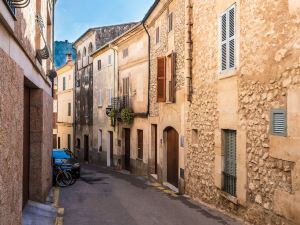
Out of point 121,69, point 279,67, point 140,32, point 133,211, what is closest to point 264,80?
point 279,67

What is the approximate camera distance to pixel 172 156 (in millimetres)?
15773

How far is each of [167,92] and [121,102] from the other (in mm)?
7518

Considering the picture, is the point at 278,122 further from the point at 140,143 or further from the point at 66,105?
the point at 66,105

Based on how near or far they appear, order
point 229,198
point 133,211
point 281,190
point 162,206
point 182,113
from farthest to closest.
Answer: point 182,113 → point 162,206 → point 133,211 → point 229,198 → point 281,190

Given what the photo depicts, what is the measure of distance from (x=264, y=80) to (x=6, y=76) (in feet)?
17.2

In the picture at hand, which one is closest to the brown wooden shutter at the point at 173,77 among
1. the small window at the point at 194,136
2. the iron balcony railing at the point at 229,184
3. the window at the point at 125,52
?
the small window at the point at 194,136

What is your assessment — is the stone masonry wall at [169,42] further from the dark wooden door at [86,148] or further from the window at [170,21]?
the dark wooden door at [86,148]

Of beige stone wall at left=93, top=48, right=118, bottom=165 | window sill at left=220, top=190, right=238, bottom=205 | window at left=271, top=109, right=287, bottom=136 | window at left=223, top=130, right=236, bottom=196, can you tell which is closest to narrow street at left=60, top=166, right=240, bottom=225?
window sill at left=220, top=190, right=238, bottom=205

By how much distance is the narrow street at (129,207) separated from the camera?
993 cm

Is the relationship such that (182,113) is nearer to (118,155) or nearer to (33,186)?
(33,186)

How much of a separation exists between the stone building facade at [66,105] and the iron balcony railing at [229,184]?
84.6 feet

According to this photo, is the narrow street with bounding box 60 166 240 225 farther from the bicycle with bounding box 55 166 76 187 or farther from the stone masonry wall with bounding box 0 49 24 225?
the stone masonry wall with bounding box 0 49 24 225

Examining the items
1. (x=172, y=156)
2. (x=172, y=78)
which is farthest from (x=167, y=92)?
(x=172, y=156)

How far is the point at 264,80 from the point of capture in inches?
332
